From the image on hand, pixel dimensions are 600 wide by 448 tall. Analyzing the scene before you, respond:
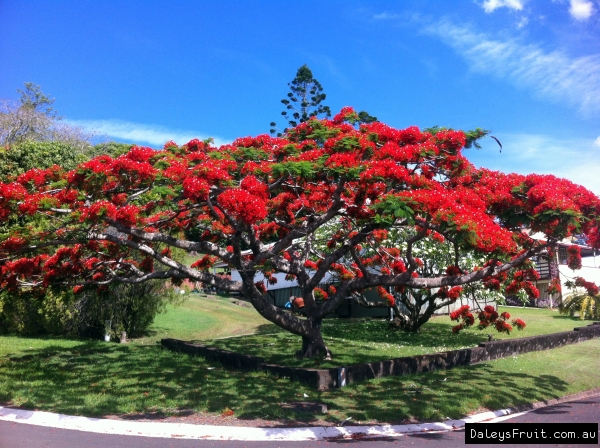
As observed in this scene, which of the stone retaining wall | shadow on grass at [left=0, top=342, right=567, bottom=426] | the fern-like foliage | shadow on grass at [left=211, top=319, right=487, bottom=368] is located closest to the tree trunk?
shadow on grass at [left=211, top=319, right=487, bottom=368]

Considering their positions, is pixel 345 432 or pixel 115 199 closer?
pixel 345 432

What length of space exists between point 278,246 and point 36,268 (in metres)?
5.86

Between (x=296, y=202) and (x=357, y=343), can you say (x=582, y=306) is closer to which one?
(x=357, y=343)

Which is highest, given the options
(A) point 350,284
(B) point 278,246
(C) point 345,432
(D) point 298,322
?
(B) point 278,246

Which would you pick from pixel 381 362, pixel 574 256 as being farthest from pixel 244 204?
pixel 574 256

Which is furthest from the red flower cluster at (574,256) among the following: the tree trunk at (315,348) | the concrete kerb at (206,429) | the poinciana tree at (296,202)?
the tree trunk at (315,348)

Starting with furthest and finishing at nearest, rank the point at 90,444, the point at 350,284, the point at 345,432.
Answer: the point at 350,284, the point at 345,432, the point at 90,444

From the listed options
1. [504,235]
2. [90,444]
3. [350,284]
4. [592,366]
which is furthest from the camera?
[592,366]

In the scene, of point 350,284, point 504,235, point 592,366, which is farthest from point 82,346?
point 592,366

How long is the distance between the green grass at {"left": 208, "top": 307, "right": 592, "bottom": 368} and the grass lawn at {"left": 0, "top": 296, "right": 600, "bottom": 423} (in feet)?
1.94

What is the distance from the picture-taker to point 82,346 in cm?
1574

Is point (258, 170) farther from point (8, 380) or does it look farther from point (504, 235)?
point (8, 380)

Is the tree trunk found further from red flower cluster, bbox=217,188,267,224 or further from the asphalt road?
the asphalt road

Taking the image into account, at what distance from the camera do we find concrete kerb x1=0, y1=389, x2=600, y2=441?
744 cm
